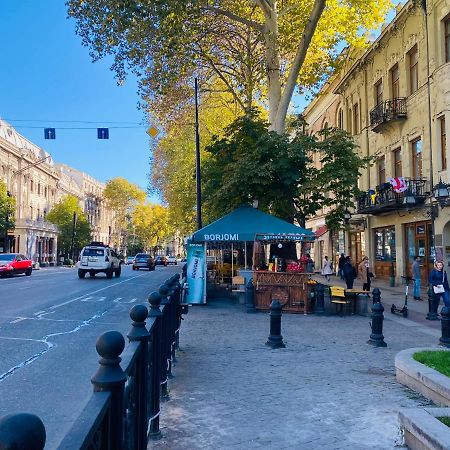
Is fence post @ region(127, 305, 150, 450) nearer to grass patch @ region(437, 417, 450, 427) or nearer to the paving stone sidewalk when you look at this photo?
the paving stone sidewalk

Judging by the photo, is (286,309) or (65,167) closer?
(286,309)

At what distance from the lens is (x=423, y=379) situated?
234 inches

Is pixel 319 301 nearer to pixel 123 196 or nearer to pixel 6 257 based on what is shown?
pixel 6 257

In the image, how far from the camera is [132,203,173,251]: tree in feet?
342

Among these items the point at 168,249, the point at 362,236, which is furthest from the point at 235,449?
the point at 168,249

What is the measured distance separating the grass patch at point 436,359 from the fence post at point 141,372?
3986 mm

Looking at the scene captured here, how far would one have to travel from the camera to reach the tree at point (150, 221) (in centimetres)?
10425

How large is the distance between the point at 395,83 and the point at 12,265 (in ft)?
86.9

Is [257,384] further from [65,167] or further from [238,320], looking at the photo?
[65,167]

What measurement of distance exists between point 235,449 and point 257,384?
2154mm

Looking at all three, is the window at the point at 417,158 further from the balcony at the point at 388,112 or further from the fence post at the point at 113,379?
the fence post at the point at 113,379

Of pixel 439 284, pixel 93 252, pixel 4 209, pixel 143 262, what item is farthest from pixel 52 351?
pixel 143 262

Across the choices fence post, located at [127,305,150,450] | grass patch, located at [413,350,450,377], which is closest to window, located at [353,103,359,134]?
grass patch, located at [413,350,450,377]

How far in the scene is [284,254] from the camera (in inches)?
780
